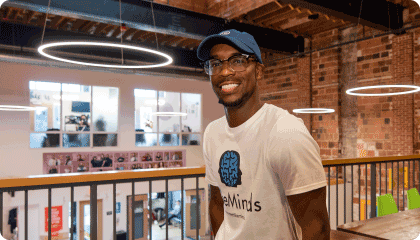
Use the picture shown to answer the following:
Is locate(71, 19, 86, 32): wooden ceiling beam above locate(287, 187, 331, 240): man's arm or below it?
above

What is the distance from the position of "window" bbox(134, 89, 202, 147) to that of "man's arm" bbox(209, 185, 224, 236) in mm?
9559

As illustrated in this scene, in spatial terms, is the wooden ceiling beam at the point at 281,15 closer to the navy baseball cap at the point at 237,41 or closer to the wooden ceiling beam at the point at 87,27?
the wooden ceiling beam at the point at 87,27

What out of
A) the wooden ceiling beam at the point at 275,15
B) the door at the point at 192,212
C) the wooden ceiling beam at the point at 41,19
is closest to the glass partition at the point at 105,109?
the wooden ceiling beam at the point at 41,19

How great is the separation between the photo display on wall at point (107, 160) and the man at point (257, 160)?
905 centimetres

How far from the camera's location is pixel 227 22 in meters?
5.72

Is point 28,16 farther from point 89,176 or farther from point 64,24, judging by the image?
point 89,176

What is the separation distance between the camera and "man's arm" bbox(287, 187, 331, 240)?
2.96ft

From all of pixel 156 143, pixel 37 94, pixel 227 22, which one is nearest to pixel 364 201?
pixel 227 22

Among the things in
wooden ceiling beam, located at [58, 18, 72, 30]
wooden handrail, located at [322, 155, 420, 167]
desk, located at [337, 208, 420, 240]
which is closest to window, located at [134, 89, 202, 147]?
wooden ceiling beam, located at [58, 18, 72, 30]

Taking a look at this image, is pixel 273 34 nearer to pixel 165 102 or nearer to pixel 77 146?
pixel 165 102

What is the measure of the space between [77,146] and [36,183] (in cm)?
881

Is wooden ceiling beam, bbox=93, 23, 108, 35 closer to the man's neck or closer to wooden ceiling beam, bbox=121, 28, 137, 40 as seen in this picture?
wooden ceiling beam, bbox=121, 28, 137, 40

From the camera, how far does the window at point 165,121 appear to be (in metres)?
11.0

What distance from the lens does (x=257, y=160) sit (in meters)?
1.00
